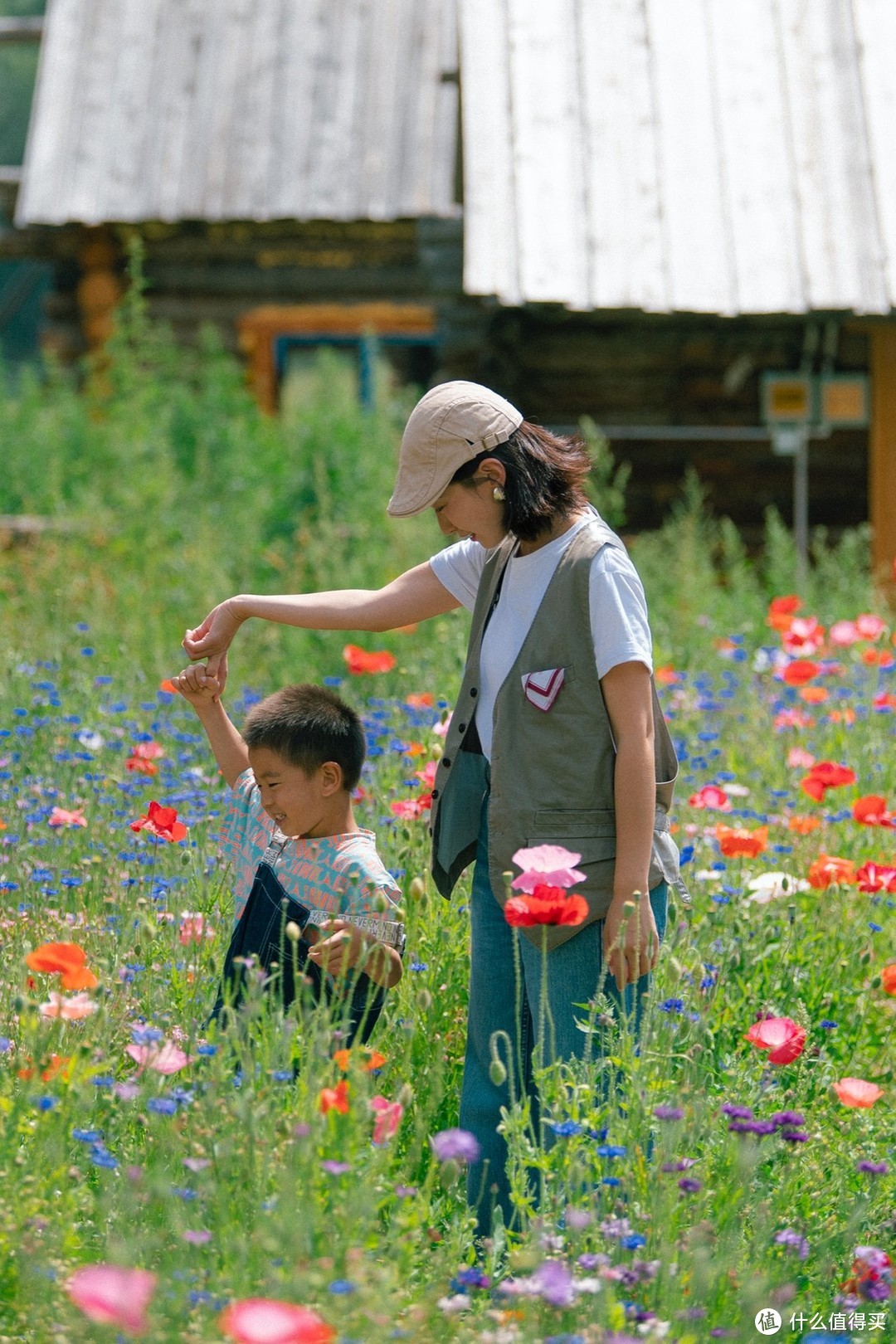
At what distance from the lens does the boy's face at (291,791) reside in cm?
263

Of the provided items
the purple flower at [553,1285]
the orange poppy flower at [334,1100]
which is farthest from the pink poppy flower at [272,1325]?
the orange poppy flower at [334,1100]

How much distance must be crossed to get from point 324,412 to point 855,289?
2.75 m

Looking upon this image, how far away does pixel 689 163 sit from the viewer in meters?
8.05

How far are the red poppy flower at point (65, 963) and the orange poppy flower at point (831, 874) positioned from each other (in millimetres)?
1619

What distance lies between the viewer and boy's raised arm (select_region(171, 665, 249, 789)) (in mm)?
2742

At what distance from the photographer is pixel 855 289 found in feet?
24.4

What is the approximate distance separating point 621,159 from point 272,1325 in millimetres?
7531

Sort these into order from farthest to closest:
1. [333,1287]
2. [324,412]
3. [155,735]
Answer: [324,412] → [155,735] → [333,1287]

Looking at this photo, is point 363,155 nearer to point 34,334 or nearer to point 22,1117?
point 22,1117

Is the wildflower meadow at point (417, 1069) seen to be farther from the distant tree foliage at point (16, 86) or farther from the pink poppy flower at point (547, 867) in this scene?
the distant tree foliage at point (16, 86)

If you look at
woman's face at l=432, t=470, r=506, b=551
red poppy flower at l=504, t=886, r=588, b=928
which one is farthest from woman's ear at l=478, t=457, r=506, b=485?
red poppy flower at l=504, t=886, r=588, b=928

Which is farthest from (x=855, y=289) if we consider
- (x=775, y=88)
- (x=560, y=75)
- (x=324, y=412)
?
(x=324, y=412)

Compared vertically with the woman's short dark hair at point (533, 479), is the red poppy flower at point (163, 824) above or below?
below

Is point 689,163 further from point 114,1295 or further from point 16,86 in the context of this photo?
point 16,86
